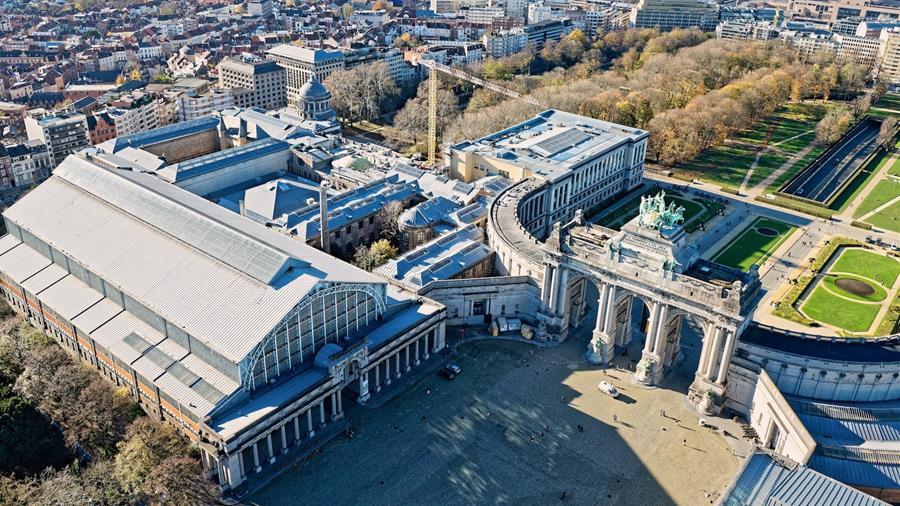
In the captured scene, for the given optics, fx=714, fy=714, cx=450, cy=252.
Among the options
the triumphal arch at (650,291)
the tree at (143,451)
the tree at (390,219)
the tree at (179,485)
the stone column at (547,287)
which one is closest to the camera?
the tree at (179,485)

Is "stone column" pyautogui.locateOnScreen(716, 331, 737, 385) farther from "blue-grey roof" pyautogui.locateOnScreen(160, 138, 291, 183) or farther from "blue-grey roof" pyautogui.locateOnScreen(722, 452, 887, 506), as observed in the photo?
"blue-grey roof" pyautogui.locateOnScreen(160, 138, 291, 183)

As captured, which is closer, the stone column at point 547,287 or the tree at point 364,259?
the stone column at point 547,287

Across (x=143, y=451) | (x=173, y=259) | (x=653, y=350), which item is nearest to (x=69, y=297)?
(x=173, y=259)

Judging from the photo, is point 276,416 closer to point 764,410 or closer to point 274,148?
point 764,410

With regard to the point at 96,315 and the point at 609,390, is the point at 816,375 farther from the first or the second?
the point at 96,315

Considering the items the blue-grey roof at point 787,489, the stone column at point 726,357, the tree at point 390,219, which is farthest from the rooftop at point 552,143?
the blue-grey roof at point 787,489

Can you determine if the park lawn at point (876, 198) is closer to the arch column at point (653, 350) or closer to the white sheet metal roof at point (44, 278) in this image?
the arch column at point (653, 350)

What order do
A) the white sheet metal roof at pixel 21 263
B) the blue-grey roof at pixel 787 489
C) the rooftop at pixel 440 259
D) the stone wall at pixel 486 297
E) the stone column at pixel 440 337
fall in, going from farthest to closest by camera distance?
the rooftop at pixel 440 259 → the stone wall at pixel 486 297 → the white sheet metal roof at pixel 21 263 → the stone column at pixel 440 337 → the blue-grey roof at pixel 787 489
